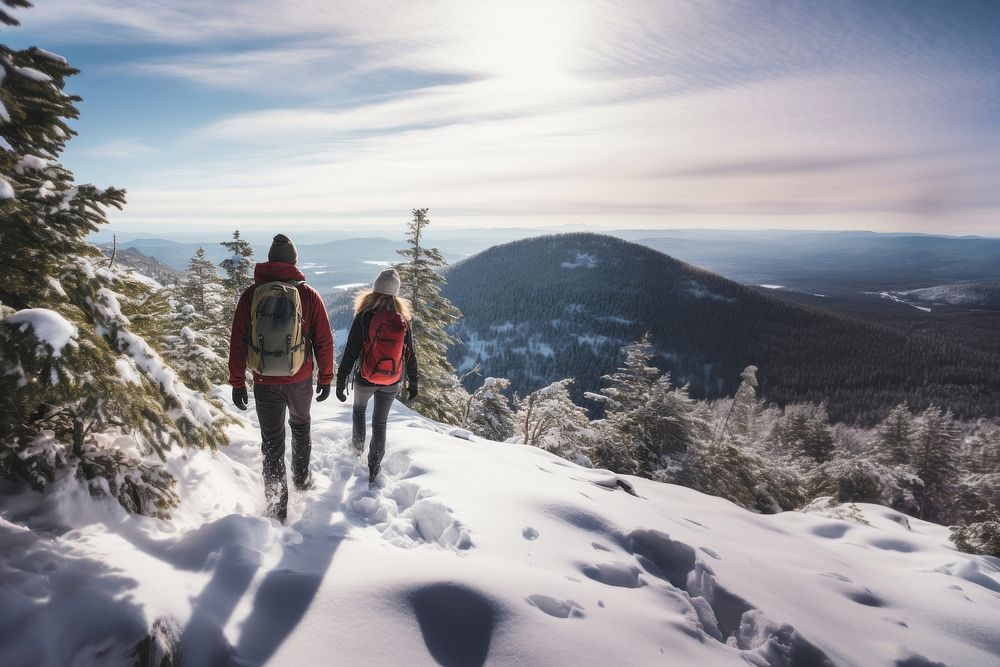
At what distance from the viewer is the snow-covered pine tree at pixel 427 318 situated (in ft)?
53.2

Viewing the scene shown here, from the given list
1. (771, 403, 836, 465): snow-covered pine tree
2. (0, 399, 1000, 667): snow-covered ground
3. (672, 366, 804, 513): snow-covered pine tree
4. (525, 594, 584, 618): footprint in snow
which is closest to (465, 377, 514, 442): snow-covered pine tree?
(672, 366, 804, 513): snow-covered pine tree

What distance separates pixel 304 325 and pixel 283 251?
68cm

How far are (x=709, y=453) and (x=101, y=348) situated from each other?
1717 cm

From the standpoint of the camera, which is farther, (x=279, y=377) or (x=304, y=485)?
(x=304, y=485)

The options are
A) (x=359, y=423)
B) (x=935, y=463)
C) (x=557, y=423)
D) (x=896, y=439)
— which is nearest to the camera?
(x=359, y=423)

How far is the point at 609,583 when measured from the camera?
12.1 feet

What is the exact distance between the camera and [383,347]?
4664mm

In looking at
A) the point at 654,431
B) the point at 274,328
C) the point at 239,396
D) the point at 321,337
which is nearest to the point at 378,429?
the point at 321,337

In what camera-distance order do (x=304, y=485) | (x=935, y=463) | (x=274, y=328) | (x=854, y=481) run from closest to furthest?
(x=274, y=328)
(x=304, y=485)
(x=854, y=481)
(x=935, y=463)

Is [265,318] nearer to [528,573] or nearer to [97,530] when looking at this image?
[97,530]

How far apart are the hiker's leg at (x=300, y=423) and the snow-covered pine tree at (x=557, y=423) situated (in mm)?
10048

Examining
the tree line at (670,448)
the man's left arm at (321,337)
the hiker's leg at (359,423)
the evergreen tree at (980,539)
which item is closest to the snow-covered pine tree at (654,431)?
the tree line at (670,448)

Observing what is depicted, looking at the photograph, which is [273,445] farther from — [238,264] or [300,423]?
[238,264]

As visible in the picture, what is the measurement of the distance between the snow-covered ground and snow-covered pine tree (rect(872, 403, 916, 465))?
140 feet
